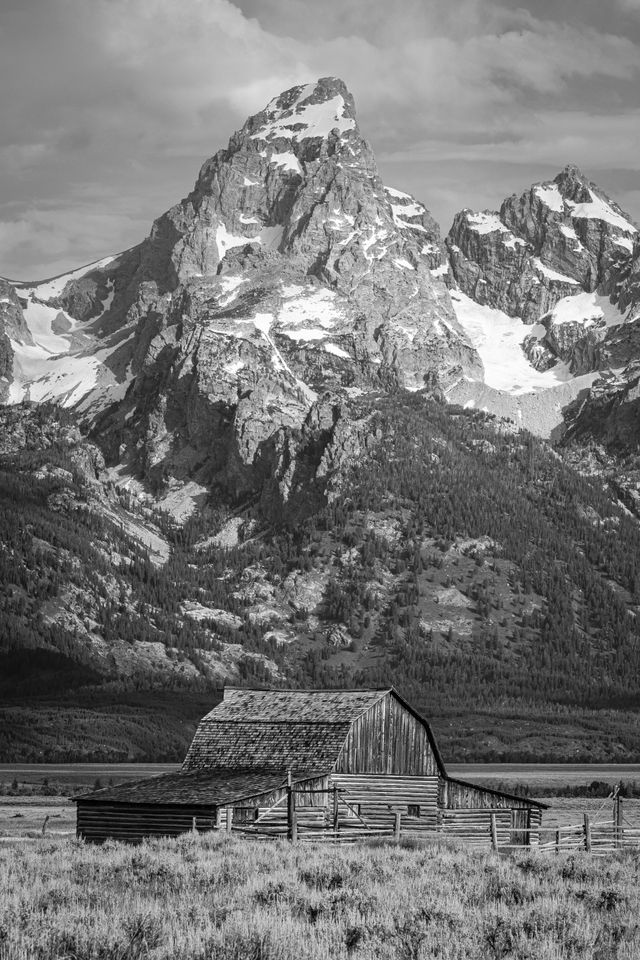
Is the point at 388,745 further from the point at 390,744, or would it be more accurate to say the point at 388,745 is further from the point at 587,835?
the point at 587,835

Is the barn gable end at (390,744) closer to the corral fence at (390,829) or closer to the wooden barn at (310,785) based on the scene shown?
the wooden barn at (310,785)

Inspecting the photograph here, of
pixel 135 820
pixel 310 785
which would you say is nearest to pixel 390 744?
pixel 310 785

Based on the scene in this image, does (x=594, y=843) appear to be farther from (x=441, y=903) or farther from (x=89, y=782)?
(x=89, y=782)

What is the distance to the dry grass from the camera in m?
26.4

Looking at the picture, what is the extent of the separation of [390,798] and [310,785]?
17.6ft

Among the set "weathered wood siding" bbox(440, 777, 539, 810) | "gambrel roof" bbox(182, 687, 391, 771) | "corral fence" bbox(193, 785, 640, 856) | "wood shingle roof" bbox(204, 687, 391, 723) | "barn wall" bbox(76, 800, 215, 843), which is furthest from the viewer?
"weathered wood siding" bbox(440, 777, 539, 810)

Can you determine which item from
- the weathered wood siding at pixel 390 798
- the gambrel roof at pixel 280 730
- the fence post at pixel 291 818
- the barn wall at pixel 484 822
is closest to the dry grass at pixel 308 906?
the fence post at pixel 291 818

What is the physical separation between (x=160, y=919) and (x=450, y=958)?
Result: 21.0ft

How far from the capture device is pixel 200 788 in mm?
57469

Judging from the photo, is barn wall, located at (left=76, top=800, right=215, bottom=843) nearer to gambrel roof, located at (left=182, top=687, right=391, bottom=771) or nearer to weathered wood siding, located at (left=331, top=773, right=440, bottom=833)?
gambrel roof, located at (left=182, top=687, right=391, bottom=771)

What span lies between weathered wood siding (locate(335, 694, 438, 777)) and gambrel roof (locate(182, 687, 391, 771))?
21.9 inches

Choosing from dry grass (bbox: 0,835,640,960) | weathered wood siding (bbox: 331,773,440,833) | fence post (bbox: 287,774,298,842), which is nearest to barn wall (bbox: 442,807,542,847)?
weathered wood siding (bbox: 331,773,440,833)

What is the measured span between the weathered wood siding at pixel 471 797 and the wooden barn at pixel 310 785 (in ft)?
0.21

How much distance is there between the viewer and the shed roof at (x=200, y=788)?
181 feet
